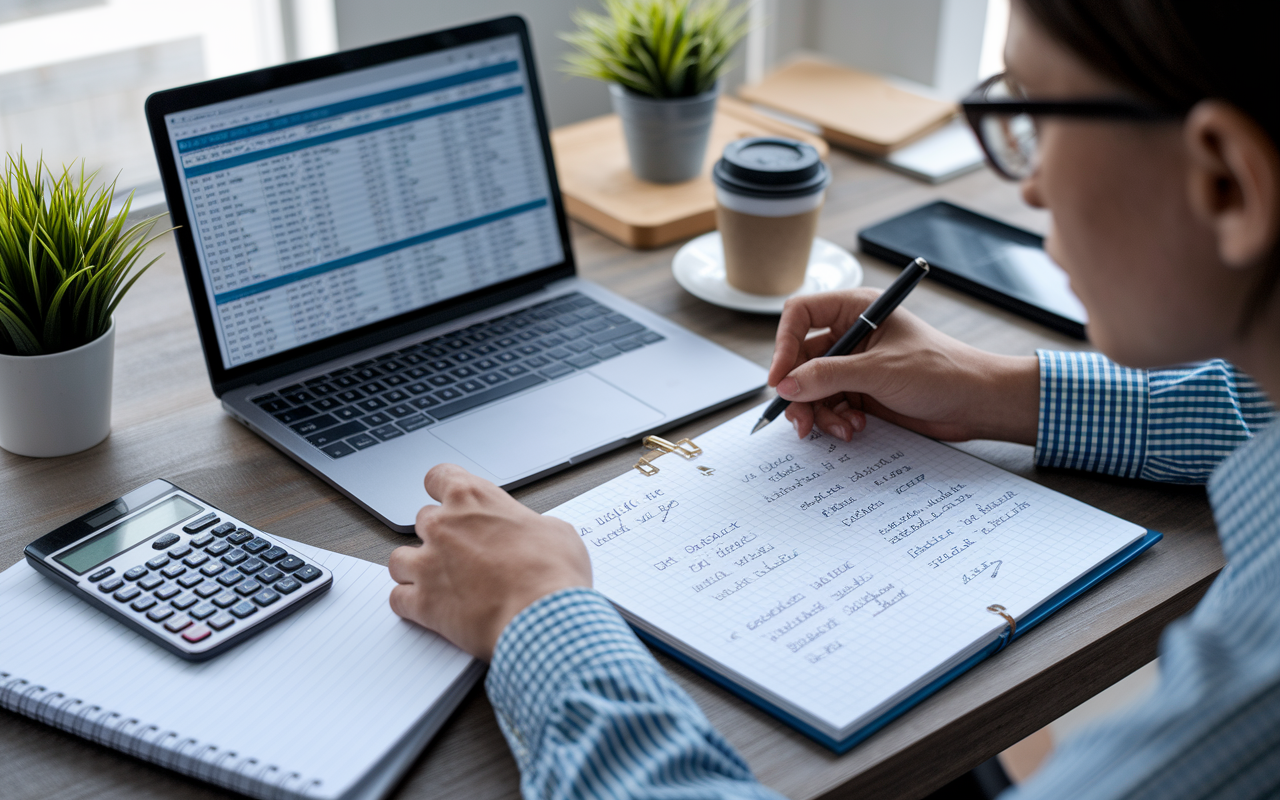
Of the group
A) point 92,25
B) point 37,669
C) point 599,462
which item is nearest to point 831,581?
point 599,462

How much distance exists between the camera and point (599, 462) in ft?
2.88

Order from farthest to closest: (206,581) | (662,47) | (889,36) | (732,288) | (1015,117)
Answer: (889,36), (662,47), (732,288), (206,581), (1015,117)

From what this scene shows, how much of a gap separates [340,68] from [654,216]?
418 mm

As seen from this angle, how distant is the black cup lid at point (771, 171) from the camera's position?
1.05 metres

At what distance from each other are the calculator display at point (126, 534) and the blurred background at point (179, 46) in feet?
2.55

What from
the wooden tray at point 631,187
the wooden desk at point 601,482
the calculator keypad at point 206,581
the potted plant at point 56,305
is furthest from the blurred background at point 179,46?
the calculator keypad at point 206,581

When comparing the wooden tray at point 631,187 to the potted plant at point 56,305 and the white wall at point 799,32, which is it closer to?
the white wall at point 799,32

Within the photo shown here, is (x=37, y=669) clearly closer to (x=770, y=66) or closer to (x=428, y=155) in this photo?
(x=428, y=155)

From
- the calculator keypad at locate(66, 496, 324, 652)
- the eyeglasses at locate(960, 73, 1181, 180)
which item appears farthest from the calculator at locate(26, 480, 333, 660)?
the eyeglasses at locate(960, 73, 1181, 180)

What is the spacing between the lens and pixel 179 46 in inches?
63.3

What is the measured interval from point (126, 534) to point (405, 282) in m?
0.37

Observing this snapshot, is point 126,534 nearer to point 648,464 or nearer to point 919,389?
point 648,464

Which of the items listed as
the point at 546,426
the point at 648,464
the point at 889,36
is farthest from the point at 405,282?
the point at 889,36

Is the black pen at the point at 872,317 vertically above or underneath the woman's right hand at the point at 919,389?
above
